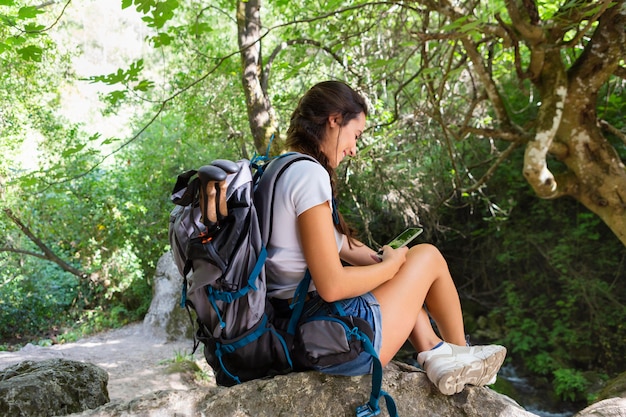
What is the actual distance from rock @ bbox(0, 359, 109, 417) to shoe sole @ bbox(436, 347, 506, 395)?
1.86 m

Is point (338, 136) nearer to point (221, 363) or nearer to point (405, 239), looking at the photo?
point (405, 239)

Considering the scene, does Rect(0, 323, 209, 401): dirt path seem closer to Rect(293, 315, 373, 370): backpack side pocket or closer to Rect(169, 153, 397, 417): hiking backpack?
Rect(169, 153, 397, 417): hiking backpack

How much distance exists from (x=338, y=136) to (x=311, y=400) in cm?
94

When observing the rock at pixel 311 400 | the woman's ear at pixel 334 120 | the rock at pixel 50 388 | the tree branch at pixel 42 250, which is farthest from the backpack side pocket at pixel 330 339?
the tree branch at pixel 42 250

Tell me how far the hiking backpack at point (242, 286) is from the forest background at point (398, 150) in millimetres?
1603

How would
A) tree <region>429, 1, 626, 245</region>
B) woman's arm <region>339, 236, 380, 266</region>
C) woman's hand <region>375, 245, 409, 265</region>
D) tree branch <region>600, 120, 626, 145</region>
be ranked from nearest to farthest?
woman's hand <region>375, 245, 409, 265</region> → woman's arm <region>339, 236, 380, 266</region> → tree <region>429, 1, 626, 245</region> → tree branch <region>600, 120, 626, 145</region>

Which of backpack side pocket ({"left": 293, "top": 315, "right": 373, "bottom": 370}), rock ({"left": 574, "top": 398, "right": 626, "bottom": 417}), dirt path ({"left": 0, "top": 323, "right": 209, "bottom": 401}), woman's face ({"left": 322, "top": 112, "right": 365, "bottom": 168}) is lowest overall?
dirt path ({"left": 0, "top": 323, "right": 209, "bottom": 401})

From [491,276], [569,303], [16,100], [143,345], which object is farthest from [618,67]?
[16,100]

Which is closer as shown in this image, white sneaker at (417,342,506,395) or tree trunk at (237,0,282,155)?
white sneaker at (417,342,506,395)

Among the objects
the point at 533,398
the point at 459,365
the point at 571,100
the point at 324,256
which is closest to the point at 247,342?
the point at 324,256

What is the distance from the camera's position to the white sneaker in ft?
5.92

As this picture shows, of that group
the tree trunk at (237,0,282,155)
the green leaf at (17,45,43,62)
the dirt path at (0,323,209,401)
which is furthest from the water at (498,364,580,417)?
the green leaf at (17,45,43,62)

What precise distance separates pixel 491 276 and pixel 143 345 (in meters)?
5.45

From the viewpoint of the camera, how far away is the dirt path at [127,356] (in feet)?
18.0
